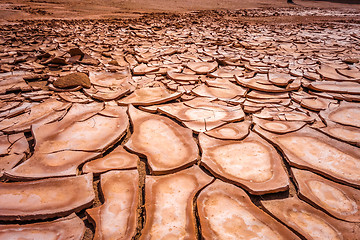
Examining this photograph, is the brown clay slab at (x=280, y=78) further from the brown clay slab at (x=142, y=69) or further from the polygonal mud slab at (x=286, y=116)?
the brown clay slab at (x=142, y=69)

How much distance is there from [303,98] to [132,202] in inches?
77.4

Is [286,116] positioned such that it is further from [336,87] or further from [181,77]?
[181,77]

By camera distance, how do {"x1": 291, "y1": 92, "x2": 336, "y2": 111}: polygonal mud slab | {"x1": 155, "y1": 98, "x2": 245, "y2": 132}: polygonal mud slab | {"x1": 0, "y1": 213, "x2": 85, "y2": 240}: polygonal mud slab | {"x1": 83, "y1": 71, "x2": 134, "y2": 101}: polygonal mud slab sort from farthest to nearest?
{"x1": 83, "y1": 71, "x2": 134, "y2": 101}: polygonal mud slab < {"x1": 291, "y1": 92, "x2": 336, "y2": 111}: polygonal mud slab < {"x1": 155, "y1": 98, "x2": 245, "y2": 132}: polygonal mud slab < {"x1": 0, "y1": 213, "x2": 85, "y2": 240}: polygonal mud slab

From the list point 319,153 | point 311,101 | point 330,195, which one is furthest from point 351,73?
point 330,195

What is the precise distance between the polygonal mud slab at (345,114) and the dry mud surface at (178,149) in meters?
0.02

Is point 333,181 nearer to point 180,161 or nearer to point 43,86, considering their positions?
point 180,161

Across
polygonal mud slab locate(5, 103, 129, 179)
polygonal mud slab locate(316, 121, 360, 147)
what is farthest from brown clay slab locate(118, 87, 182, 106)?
polygonal mud slab locate(316, 121, 360, 147)

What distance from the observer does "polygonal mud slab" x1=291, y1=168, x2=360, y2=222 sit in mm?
1022

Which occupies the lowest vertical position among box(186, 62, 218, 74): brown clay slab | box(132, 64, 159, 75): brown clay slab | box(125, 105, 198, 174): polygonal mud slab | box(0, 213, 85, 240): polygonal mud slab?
box(0, 213, 85, 240): polygonal mud slab

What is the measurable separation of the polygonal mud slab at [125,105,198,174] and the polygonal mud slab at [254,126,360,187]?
1.95 feet

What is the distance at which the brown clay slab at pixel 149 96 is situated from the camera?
198 cm

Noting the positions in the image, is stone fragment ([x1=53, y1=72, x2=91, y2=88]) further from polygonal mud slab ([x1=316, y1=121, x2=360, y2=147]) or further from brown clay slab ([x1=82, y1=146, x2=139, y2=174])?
polygonal mud slab ([x1=316, y1=121, x2=360, y2=147])

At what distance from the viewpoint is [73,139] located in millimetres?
1487

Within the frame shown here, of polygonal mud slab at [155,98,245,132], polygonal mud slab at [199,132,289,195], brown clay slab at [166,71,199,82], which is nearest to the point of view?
polygonal mud slab at [199,132,289,195]
